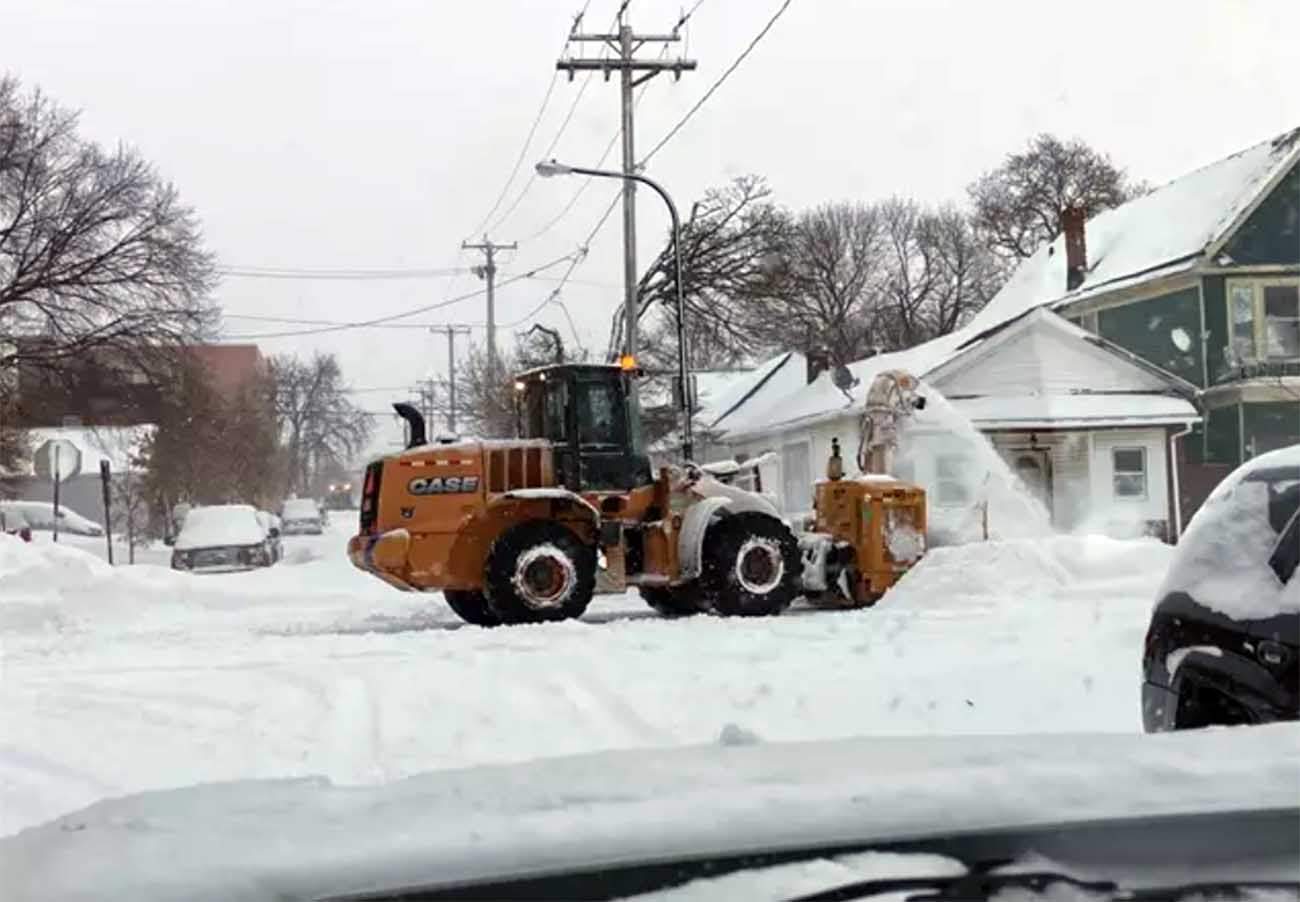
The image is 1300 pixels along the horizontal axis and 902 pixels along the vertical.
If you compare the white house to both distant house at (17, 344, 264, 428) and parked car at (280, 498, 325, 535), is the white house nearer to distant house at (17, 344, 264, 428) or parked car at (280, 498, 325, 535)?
distant house at (17, 344, 264, 428)

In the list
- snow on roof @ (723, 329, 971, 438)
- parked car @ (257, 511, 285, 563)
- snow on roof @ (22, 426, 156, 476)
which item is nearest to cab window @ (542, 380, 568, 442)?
snow on roof @ (22, 426, 156, 476)

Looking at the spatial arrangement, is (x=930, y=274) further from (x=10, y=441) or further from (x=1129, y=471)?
(x=10, y=441)

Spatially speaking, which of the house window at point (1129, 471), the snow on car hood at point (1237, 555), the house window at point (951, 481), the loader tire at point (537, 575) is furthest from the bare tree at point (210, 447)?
the snow on car hood at point (1237, 555)

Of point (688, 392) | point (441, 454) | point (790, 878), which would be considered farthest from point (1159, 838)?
point (688, 392)

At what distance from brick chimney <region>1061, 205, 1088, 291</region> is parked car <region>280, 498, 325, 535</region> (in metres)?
19.8

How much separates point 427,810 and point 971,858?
0.76 meters

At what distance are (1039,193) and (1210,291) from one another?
11.9 feet

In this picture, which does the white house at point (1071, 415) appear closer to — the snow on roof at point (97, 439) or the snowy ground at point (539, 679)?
the snowy ground at point (539, 679)

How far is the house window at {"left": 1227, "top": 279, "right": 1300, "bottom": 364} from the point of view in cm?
2206

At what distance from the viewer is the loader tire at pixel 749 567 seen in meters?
12.7

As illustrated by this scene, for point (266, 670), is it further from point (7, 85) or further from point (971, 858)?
point (971, 858)

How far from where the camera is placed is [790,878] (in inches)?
73.1

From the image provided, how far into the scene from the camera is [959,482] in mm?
16031

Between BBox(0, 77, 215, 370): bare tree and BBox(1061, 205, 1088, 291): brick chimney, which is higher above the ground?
BBox(1061, 205, 1088, 291): brick chimney
